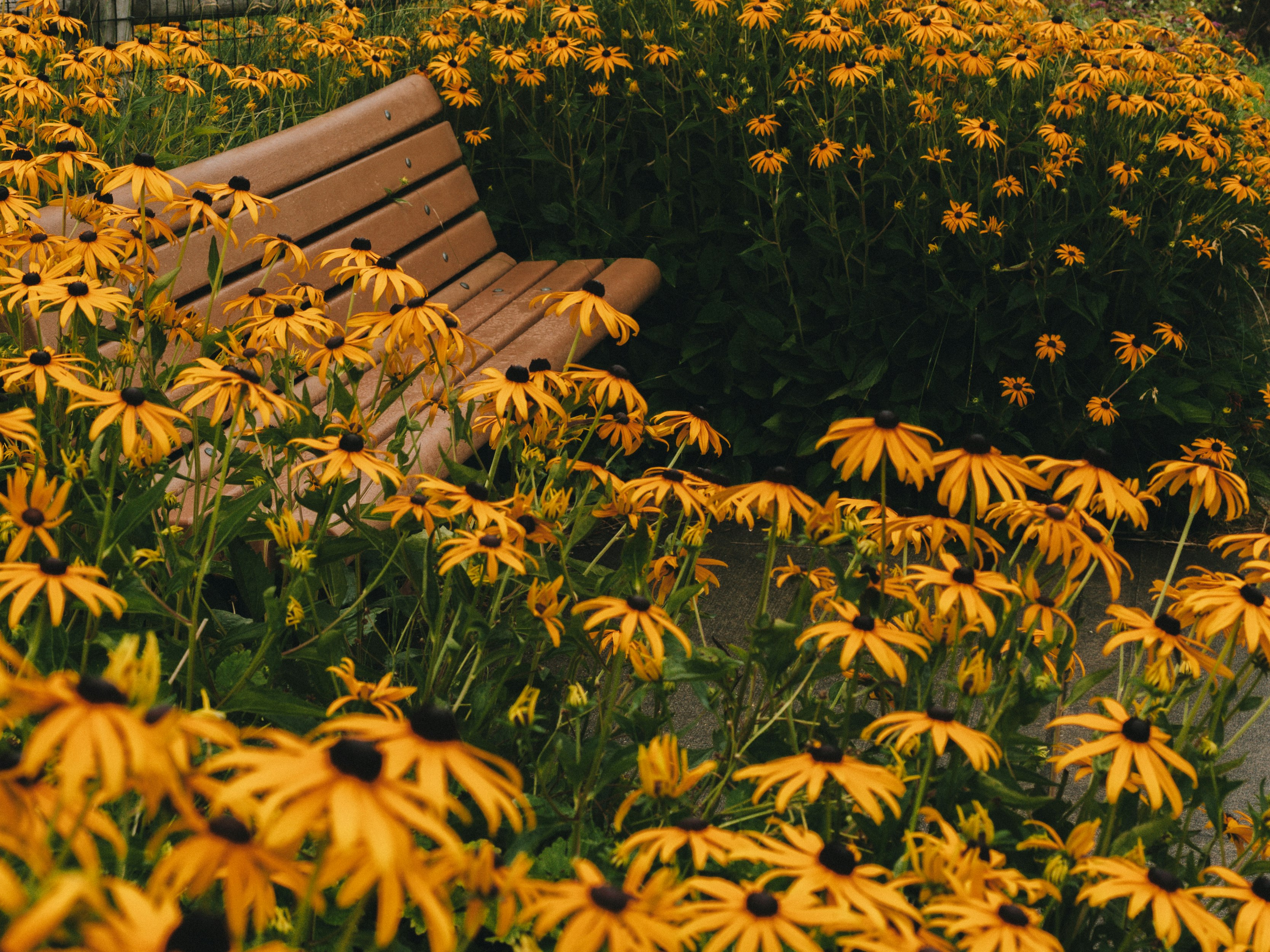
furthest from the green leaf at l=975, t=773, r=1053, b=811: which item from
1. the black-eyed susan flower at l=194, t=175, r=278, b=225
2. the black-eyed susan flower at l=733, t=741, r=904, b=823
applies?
the black-eyed susan flower at l=194, t=175, r=278, b=225

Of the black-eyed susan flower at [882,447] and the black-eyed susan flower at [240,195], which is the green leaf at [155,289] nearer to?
the black-eyed susan flower at [240,195]

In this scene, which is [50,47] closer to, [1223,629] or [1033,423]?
[1223,629]

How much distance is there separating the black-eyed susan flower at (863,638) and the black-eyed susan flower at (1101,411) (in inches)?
86.3

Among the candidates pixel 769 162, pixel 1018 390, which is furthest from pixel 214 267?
pixel 1018 390

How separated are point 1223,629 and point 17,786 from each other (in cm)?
129

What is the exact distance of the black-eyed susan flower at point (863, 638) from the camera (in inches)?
49.8

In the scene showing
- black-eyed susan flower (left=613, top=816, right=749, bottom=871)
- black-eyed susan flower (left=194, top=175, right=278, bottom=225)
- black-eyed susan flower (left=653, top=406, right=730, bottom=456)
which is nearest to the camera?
black-eyed susan flower (left=613, top=816, right=749, bottom=871)

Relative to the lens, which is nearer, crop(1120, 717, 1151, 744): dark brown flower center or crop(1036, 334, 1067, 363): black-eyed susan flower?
crop(1120, 717, 1151, 744): dark brown flower center

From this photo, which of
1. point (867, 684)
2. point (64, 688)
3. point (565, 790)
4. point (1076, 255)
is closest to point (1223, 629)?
point (867, 684)

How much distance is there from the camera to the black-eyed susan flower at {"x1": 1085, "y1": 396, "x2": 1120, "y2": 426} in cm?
324

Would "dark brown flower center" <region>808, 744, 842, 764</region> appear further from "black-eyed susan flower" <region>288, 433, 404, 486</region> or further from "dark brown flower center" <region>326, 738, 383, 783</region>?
"black-eyed susan flower" <region>288, 433, 404, 486</region>

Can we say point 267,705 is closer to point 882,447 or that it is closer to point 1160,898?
point 882,447

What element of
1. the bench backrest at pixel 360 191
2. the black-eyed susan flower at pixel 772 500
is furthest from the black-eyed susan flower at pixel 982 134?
the black-eyed susan flower at pixel 772 500

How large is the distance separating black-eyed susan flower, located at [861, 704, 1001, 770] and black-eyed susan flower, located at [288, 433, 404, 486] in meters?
0.71
